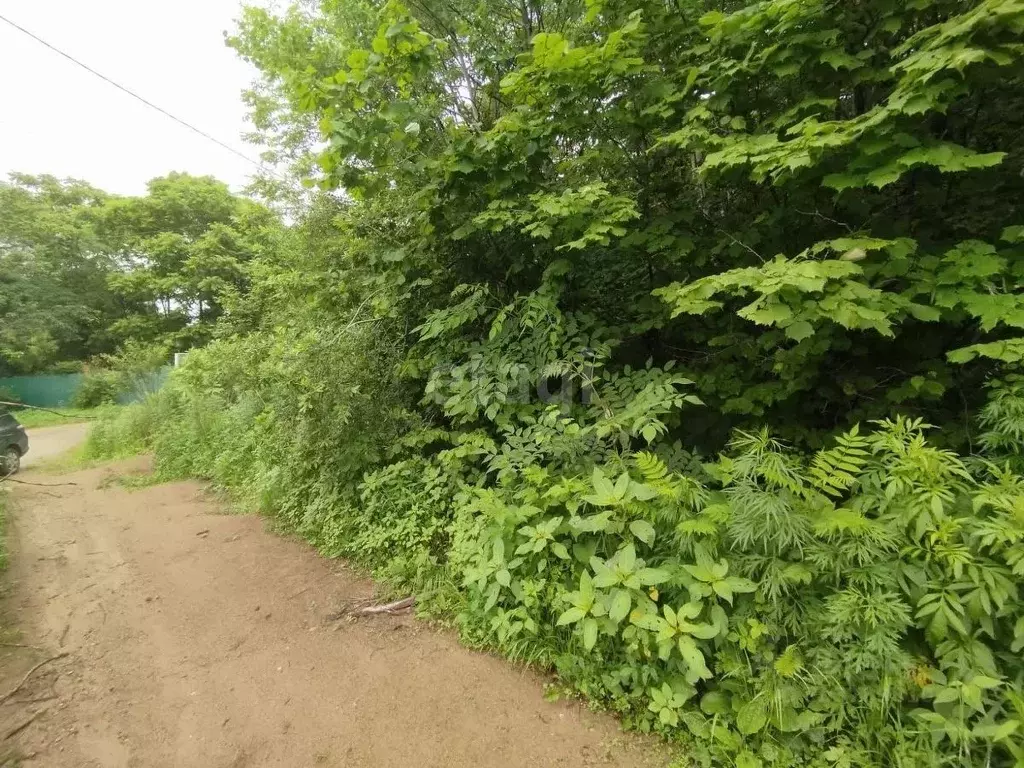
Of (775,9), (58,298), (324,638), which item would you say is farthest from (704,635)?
(58,298)

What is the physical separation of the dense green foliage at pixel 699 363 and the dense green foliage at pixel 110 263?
14796 millimetres

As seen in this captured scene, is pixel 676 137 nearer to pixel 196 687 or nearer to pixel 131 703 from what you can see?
pixel 196 687

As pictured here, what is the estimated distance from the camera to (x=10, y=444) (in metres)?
6.49

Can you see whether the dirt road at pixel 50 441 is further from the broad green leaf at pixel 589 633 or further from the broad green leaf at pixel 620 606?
the broad green leaf at pixel 620 606

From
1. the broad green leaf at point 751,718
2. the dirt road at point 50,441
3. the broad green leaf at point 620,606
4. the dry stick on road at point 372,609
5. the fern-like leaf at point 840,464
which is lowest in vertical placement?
the dirt road at point 50,441

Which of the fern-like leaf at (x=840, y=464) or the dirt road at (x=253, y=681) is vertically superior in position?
the fern-like leaf at (x=840, y=464)

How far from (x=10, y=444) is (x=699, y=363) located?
31.0ft

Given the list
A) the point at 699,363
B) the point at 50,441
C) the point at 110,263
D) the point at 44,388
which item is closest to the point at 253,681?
the point at 699,363

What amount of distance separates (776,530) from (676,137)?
7.51 feet

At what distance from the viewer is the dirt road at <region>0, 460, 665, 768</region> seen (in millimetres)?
1984

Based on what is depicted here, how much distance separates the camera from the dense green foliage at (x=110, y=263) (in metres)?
15.9

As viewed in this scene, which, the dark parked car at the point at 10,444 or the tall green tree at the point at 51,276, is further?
the tall green tree at the point at 51,276

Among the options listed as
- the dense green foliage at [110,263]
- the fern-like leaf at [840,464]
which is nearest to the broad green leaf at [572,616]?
the fern-like leaf at [840,464]

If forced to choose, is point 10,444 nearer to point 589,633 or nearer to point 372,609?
point 372,609
